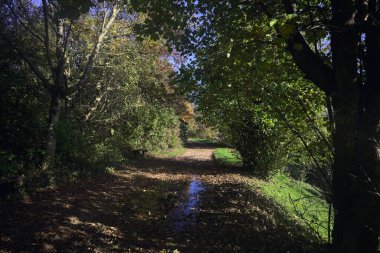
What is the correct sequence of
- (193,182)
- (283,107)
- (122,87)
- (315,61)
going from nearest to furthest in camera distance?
(315,61) → (283,107) → (193,182) → (122,87)

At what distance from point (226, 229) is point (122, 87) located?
10.8 meters

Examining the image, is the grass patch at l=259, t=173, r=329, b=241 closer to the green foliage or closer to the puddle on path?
the puddle on path

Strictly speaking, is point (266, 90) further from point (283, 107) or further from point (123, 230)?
point (123, 230)

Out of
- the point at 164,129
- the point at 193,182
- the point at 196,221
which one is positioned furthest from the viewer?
the point at 164,129

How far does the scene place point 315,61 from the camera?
15.4 ft

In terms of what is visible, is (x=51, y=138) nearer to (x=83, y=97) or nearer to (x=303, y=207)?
(x=83, y=97)

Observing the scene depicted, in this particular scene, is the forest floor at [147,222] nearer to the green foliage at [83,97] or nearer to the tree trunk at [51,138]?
the tree trunk at [51,138]

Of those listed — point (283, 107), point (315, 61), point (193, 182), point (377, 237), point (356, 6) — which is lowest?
point (193, 182)

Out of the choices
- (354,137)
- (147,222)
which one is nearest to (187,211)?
(147,222)

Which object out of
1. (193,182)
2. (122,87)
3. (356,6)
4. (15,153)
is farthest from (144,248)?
(122,87)

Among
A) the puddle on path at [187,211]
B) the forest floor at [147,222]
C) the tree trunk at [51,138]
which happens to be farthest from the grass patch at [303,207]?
the tree trunk at [51,138]

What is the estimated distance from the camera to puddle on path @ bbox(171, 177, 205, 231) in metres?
7.83

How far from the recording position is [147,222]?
783 cm

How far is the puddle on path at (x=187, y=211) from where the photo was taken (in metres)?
7.83
